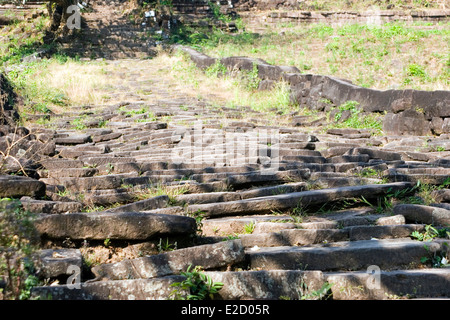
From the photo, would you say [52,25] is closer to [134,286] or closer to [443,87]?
[443,87]

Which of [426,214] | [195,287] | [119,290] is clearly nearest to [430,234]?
[426,214]

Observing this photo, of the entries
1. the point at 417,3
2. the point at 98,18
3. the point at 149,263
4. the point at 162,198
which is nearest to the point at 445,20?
the point at 417,3

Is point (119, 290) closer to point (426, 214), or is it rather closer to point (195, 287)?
point (195, 287)

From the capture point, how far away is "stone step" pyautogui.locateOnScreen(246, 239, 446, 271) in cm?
327

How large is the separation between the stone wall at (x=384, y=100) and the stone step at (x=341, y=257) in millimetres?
5831

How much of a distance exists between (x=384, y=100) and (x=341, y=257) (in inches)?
275

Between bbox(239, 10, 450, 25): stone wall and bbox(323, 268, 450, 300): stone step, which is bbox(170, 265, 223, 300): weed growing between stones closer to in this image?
bbox(323, 268, 450, 300): stone step

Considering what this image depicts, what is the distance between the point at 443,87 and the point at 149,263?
9.43 metres

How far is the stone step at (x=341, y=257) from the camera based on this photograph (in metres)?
3.27

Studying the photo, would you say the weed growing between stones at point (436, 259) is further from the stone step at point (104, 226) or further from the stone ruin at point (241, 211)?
the stone step at point (104, 226)

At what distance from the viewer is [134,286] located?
9.25 ft

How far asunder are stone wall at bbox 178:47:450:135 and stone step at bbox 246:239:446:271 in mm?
5831

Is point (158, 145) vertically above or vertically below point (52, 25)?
below

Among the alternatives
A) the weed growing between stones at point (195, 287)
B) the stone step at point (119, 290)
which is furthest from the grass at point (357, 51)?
the stone step at point (119, 290)
